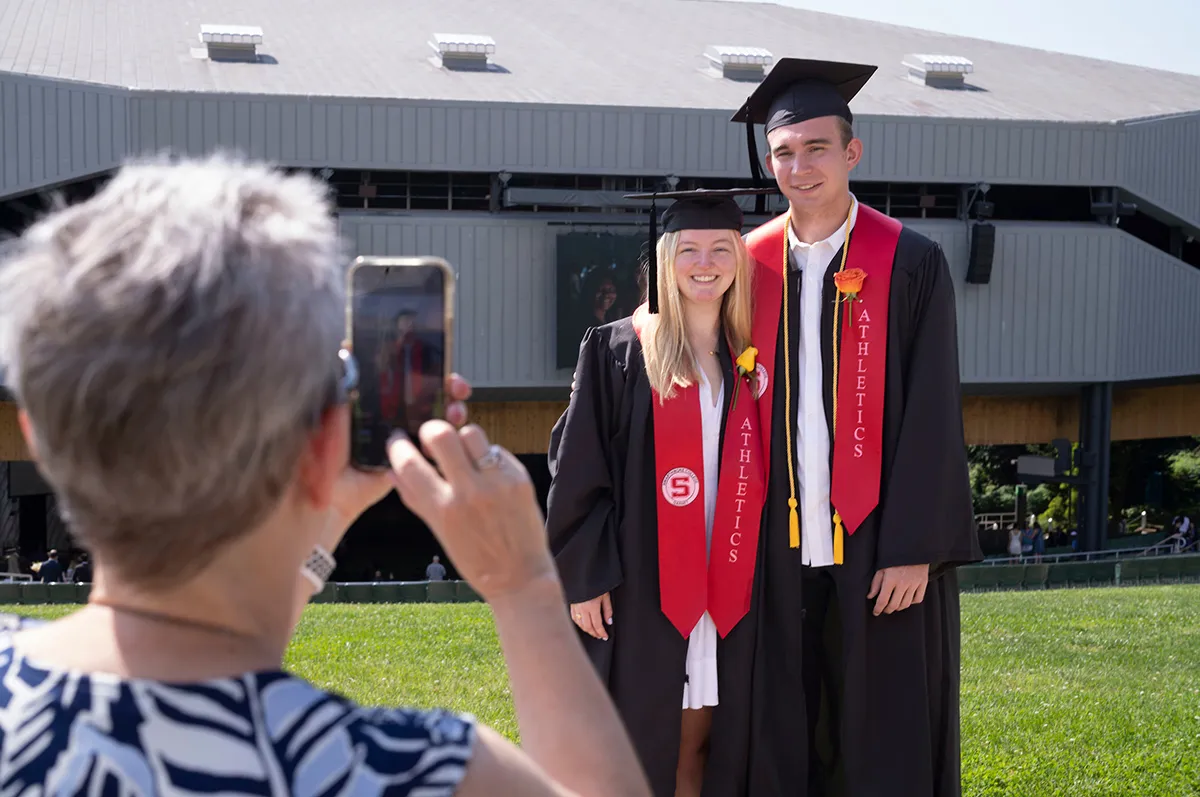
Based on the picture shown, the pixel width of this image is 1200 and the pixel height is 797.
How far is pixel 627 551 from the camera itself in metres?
4.25

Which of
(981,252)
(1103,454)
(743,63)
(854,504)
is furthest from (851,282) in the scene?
(1103,454)

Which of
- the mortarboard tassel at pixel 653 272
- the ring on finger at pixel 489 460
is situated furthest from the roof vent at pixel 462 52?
the ring on finger at pixel 489 460

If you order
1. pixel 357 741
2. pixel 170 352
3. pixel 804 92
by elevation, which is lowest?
pixel 357 741

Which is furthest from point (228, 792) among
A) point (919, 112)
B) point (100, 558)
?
point (919, 112)

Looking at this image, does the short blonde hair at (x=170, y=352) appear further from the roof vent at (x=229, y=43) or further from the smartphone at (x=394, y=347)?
the roof vent at (x=229, y=43)

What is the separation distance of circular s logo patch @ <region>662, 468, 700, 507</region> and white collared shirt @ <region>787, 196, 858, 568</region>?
1.12 feet

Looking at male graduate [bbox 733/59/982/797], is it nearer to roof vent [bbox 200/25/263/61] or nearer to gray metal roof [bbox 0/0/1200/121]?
gray metal roof [bbox 0/0/1200/121]

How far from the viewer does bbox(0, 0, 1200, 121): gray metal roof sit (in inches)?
1048

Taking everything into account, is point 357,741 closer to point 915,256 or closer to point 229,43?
point 915,256

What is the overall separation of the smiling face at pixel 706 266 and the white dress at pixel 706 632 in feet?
0.84

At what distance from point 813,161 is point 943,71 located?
29284 millimetres

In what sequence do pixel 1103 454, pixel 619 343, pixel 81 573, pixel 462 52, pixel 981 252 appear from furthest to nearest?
pixel 1103 454 < pixel 462 52 < pixel 981 252 < pixel 81 573 < pixel 619 343

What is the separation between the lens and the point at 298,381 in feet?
4.23

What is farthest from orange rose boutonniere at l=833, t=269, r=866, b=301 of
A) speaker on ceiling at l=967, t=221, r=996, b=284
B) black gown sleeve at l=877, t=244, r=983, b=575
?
speaker on ceiling at l=967, t=221, r=996, b=284
